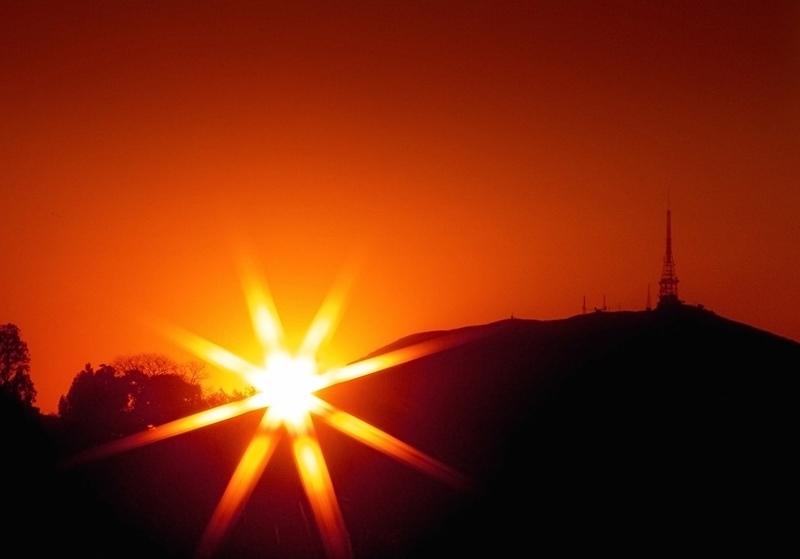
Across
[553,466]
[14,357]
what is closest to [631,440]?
[553,466]

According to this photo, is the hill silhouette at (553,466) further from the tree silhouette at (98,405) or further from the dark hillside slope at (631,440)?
the tree silhouette at (98,405)

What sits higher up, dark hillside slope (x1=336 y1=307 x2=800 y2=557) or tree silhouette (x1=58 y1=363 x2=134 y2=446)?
tree silhouette (x1=58 y1=363 x2=134 y2=446)

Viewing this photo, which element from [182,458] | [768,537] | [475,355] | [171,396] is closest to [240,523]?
[182,458]

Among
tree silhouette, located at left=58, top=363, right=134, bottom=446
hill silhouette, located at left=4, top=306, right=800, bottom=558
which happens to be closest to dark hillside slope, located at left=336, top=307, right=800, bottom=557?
hill silhouette, located at left=4, top=306, right=800, bottom=558

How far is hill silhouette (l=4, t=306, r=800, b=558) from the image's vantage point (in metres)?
14.6

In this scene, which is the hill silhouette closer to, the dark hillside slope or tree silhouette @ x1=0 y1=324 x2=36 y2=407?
the dark hillside slope

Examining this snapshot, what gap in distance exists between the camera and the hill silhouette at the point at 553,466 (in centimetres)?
1461

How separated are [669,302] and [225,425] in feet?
41.2

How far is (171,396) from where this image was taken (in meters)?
52.8

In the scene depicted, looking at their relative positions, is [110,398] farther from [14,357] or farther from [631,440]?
[631,440]

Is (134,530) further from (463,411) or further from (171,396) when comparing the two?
(171,396)

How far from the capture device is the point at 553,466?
15836 millimetres

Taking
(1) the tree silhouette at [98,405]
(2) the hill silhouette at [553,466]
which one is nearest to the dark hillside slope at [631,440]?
(2) the hill silhouette at [553,466]

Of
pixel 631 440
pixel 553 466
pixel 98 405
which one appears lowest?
pixel 553 466
